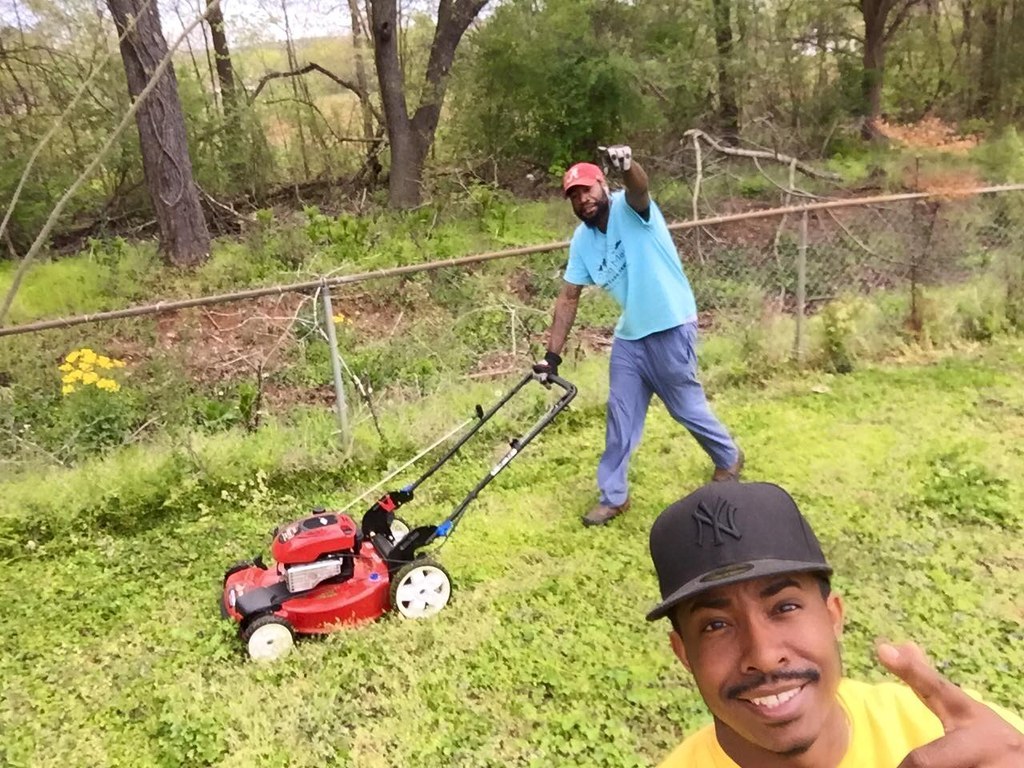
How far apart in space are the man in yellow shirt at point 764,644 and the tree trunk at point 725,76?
14918 millimetres

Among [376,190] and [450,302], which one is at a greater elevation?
[376,190]

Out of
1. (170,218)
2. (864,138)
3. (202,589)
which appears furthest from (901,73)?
(202,589)

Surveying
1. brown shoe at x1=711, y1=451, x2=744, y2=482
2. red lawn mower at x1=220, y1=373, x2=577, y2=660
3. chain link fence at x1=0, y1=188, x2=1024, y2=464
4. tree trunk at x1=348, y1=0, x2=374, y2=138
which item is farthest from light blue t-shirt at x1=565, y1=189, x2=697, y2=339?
tree trunk at x1=348, y1=0, x2=374, y2=138

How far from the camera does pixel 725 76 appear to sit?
15969 millimetres

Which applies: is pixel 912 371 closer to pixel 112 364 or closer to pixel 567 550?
pixel 567 550

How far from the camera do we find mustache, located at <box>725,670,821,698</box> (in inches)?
55.5

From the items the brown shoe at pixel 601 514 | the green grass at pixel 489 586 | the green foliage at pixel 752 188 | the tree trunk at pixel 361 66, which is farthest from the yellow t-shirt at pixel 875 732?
the tree trunk at pixel 361 66

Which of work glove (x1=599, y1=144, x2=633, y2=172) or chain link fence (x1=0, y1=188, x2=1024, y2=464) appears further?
chain link fence (x1=0, y1=188, x2=1024, y2=464)

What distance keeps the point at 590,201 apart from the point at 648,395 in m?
1.13

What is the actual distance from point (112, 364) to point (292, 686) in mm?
4797

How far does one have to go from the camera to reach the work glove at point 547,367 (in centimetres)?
438

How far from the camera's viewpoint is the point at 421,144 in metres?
14.4

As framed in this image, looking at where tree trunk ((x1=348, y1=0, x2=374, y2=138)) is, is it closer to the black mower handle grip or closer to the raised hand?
the black mower handle grip

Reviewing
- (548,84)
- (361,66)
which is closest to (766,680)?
(548,84)
